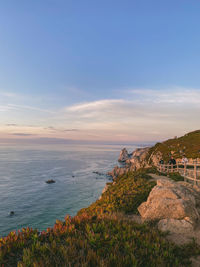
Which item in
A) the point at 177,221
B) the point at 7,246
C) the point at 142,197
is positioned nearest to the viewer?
the point at 7,246

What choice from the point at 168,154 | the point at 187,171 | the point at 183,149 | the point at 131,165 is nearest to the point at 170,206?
the point at 187,171

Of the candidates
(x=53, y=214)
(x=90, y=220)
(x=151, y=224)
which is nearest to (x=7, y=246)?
(x=90, y=220)

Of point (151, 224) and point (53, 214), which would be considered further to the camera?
point (53, 214)

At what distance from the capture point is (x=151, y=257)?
4406 mm

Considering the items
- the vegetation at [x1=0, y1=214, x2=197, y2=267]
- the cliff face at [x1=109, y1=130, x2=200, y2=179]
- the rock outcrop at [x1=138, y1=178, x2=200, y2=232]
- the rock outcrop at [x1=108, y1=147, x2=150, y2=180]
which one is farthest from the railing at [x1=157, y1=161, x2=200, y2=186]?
the rock outcrop at [x1=108, y1=147, x2=150, y2=180]

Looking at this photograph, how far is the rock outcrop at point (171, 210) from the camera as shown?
7.48 meters

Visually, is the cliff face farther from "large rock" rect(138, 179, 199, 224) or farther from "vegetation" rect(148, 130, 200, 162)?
"large rock" rect(138, 179, 199, 224)

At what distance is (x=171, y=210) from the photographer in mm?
8281

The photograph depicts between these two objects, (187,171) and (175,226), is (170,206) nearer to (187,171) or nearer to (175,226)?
(175,226)

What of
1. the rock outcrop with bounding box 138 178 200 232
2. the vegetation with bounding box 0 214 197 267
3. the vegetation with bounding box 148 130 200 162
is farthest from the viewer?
the vegetation with bounding box 148 130 200 162

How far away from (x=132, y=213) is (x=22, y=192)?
44.7 m

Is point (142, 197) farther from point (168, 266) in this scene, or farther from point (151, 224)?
point (168, 266)

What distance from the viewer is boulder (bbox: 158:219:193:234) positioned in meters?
7.19

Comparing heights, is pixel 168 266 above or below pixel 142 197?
above
